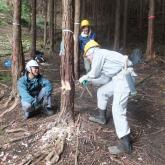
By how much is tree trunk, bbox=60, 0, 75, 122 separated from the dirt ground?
217mm

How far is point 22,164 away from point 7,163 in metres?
0.31

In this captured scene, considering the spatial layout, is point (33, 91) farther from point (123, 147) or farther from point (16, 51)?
point (123, 147)

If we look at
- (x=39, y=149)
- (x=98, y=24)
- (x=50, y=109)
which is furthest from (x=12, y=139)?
(x=98, y=24)

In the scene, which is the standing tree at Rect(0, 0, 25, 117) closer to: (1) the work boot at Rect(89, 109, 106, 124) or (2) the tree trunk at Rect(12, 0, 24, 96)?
(2) the tree trunk at Rect(12, 0, 24, 96)

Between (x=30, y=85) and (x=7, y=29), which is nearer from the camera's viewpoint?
(x=30, y=85)

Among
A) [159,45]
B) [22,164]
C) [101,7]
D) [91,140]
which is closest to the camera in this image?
[22,164]

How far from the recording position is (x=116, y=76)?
621 cm

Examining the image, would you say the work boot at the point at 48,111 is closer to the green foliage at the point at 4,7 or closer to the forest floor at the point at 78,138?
the forest floor at the point at 78,138

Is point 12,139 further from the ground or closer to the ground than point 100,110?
closer to the ground

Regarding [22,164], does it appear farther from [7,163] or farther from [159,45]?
[159,45]

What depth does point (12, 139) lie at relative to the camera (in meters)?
6.52

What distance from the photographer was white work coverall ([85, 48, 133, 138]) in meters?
6.00

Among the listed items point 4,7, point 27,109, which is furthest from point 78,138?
point 4,7

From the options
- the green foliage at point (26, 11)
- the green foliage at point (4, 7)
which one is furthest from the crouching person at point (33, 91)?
the green foliage at point (4, 7)
